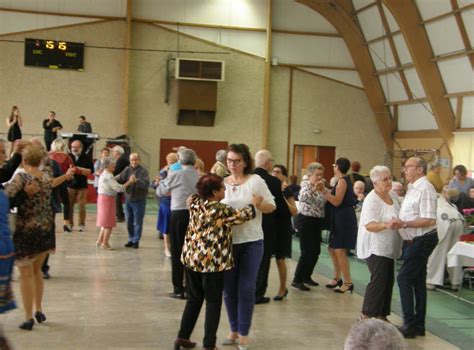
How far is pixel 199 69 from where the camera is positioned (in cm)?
2066

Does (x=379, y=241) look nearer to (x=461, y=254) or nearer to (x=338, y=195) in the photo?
(x=338, y=195)

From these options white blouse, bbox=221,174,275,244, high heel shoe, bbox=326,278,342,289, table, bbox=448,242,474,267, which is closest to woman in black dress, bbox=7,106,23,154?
high heel shoe, bbox=326,278,342,289

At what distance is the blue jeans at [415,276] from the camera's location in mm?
5219

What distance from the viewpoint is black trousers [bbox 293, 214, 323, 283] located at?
23.2ft

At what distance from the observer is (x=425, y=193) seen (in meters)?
5.12

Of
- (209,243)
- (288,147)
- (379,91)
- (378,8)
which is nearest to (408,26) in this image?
(378,8)

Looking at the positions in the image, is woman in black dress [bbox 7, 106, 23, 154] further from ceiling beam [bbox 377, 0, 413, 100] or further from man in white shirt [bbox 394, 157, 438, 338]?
man in white shirt [bbox 394, 157, 438, 338]

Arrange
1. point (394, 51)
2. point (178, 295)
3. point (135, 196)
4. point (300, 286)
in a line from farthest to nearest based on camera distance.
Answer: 1. point (394, 51)
2. point (135, 196)
3. point (300, 286)
4. point (178, 295)

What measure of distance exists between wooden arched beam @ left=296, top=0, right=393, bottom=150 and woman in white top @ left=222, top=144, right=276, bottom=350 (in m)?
17.7

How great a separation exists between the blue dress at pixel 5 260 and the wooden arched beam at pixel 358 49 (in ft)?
62.8

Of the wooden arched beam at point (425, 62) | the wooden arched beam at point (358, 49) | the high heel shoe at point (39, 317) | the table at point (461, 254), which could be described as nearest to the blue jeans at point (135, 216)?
the high heel shoe at point (39, 317)

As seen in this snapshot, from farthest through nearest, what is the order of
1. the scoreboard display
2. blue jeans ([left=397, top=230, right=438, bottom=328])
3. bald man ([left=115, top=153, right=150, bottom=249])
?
the scoreboard display
bald man ([left=115, top=153, right=150, bottom=249])
blue jeans ([left=397, top=230, right=438, bottom=328])

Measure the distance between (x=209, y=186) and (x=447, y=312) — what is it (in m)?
3.31

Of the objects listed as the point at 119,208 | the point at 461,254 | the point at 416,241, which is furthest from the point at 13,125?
the point at 416,241
